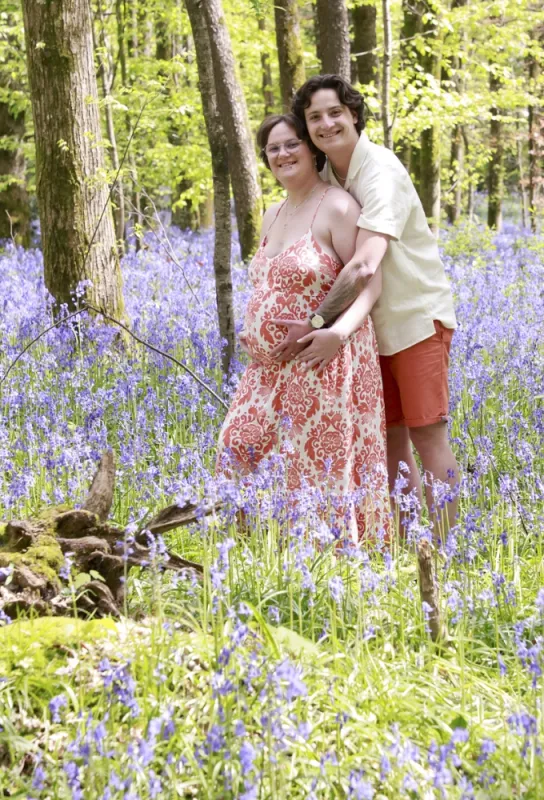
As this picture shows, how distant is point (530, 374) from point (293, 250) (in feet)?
8.61

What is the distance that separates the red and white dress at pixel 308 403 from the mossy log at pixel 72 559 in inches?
28.3

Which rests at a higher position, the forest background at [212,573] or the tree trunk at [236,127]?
the tree trunk at [236,127]

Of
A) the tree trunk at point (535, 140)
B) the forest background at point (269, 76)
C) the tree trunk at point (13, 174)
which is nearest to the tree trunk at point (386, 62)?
the forest background at point (269, 76)

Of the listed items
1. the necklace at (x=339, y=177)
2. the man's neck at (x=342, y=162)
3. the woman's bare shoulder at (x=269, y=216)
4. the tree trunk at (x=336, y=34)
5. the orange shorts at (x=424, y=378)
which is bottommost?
the orange shorts at (x=424, y=378)

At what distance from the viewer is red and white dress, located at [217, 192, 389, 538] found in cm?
395

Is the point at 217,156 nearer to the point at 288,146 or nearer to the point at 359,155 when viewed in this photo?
the point at 288,146

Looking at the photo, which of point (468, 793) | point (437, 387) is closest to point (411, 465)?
point (437, 387)

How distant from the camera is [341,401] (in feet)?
13.1

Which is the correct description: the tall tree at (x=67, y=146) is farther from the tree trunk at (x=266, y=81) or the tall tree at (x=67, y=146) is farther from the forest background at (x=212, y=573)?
the tree trunk at (x=266, y=81)

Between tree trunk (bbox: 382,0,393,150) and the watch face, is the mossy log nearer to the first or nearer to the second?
the watch face

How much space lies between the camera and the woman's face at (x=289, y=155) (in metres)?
3.99

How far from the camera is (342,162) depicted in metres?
4.00

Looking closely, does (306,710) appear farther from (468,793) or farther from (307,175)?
(307,175)

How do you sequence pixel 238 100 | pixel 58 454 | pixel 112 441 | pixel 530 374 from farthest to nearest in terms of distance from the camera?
pixel 238 100 < pixel 530 374 < pixel 112 441 < pixel 58 454
